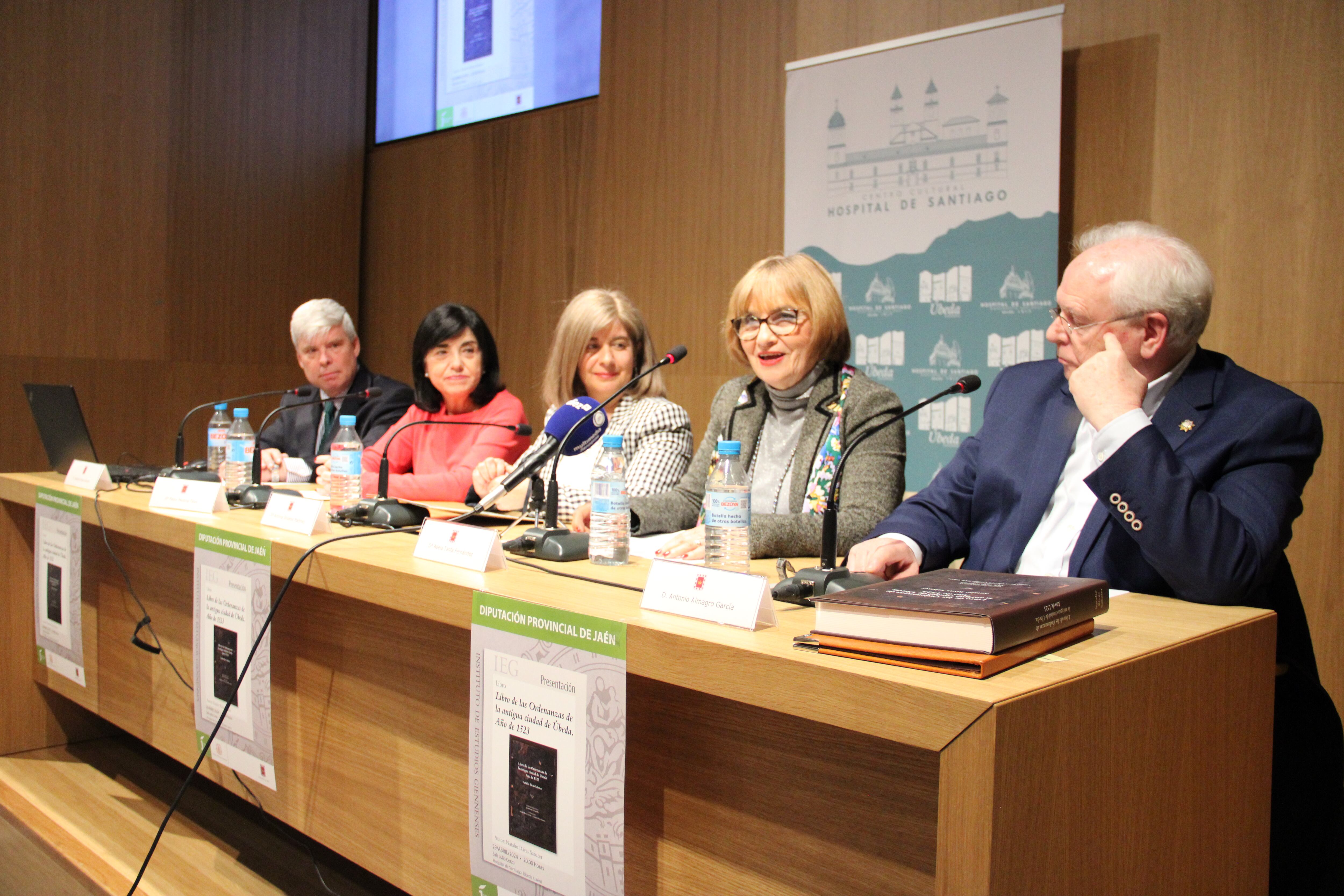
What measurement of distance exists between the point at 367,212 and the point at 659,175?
7.14 ft

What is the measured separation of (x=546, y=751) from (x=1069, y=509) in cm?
94

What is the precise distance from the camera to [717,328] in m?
3.90

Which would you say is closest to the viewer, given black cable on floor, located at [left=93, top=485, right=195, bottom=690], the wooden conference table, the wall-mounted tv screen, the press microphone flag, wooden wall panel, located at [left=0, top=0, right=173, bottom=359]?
the wooden conference table

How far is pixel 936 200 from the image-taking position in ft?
10.3

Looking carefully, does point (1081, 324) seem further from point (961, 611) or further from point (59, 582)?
point (59, 582)

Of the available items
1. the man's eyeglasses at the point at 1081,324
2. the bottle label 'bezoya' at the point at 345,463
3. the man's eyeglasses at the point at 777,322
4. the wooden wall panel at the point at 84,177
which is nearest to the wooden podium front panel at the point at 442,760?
the bottle label 'bezoya' at the point at 345,463

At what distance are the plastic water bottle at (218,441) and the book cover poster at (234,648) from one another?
0.87 m

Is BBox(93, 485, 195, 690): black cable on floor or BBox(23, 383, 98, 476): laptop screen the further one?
BBox(23, 383, 98, 476): laptop screen

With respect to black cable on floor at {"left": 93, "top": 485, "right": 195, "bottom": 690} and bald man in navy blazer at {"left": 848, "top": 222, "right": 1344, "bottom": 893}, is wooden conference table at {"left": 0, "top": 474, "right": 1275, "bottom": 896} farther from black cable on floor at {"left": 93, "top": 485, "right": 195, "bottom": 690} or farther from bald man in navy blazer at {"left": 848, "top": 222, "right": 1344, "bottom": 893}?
black cable on floor at {"left": 93, "top": 485, "right": 195, "bottom": 690}

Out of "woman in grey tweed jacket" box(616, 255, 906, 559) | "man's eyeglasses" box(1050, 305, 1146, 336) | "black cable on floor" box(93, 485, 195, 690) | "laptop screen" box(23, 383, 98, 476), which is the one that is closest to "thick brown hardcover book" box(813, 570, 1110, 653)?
"man's eyeglasses" box(1050, 305, 1146, 336)

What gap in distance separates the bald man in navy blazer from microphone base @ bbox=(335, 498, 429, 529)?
797 mm

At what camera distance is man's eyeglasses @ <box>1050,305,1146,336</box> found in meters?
1.55

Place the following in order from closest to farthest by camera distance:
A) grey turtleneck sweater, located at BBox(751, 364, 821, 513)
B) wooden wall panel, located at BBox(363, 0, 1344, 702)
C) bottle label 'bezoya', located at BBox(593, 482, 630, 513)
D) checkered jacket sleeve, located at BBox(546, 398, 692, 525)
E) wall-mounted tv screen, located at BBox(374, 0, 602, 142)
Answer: bottle label 'bezoya', located at BBox(593, 482, 630, 513), grey turtleneck sweater, located at BBox(751, 364, 821, 513), checkered jacket sleeve, located at BBox(546, 398, 692, 525), wooden wall panel, located at BBox(363, 0, 1344, 702), wall-mounted tv screen, located at BBox(374, 0, 602, 142)

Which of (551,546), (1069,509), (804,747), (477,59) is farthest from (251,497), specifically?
(477,59)
